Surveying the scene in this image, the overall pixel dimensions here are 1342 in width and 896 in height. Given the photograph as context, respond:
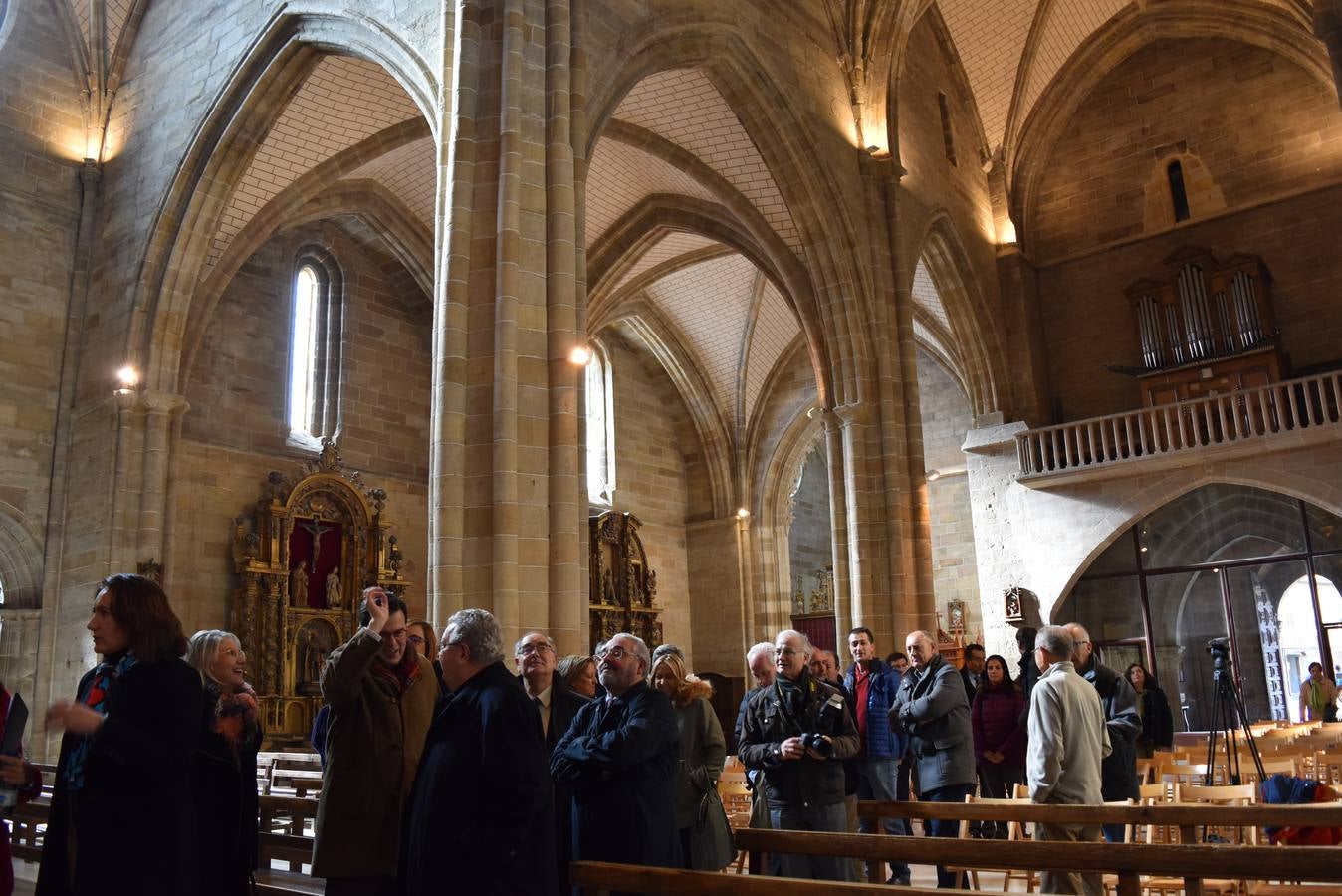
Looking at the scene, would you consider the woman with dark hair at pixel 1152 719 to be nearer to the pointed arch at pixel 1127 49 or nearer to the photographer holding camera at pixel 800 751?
the photographer holding camera at pixel 800 751

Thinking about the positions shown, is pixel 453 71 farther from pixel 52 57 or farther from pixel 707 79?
pixel 52 57

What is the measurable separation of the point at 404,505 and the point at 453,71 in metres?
9.02

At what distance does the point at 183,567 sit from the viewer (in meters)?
13.7

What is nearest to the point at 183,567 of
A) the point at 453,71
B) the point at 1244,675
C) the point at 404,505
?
the point at 404,505

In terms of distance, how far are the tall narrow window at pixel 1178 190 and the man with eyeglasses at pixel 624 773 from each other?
16796 millimetres

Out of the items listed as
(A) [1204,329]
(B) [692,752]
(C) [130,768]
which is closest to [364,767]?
(C) [130,768]

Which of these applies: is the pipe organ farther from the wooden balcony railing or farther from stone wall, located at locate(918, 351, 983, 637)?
stone wall, located at locate(918, 351, 983, 637)

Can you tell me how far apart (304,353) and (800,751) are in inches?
521

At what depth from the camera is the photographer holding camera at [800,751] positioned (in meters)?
4.78

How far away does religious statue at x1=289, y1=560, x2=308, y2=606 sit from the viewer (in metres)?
14.5

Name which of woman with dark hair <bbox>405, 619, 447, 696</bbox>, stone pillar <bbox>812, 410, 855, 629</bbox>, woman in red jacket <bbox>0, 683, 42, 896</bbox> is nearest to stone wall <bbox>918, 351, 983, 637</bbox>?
stone pillar <bbox>812, 410, 855, 629</bbox>

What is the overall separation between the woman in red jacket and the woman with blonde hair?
2.18m

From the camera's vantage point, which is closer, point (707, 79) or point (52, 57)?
point (707, 79)

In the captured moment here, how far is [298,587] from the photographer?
47.6 ft
